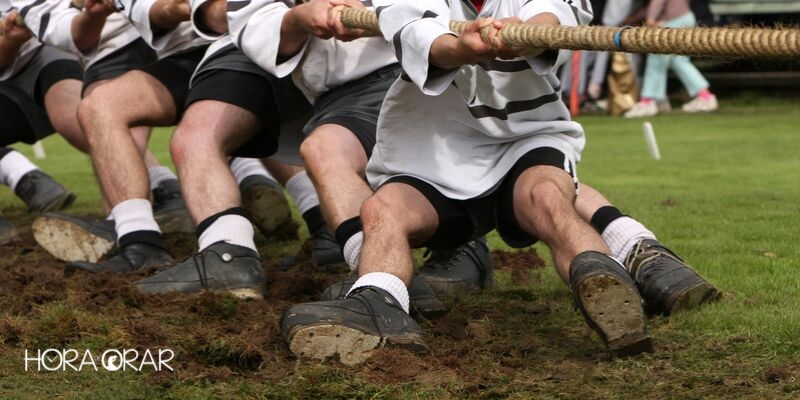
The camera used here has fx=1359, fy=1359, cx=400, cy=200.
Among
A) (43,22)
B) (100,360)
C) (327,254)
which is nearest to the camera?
(100,360)

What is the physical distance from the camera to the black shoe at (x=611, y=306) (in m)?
3.73

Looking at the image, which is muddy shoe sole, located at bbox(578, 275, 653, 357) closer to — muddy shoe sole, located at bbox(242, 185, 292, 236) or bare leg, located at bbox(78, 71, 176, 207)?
bare leg, located at bbox(78, 71, 176, 207)

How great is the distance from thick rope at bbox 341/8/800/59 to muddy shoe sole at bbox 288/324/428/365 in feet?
3.06

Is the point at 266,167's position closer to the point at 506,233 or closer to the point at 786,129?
the point at 506,233

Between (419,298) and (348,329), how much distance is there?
0.65m

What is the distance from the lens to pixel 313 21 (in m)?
4.82

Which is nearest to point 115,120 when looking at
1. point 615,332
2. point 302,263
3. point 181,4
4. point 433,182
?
point 181,4

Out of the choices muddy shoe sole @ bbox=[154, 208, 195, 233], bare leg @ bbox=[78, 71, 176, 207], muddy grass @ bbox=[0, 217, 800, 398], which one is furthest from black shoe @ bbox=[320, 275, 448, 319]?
muddy shoe sole @ bbox=[154, 208, 195, 233]

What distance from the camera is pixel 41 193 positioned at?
311 inches

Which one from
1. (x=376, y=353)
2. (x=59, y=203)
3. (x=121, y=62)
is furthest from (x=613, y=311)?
(x=59, y=203)

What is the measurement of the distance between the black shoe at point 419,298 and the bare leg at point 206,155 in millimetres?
928

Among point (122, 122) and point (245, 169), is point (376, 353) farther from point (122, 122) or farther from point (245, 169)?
point (245, 169)

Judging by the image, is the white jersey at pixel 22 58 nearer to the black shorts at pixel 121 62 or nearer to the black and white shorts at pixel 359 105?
the black shorts at pixel 121 62

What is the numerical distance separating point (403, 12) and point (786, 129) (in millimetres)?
9004
